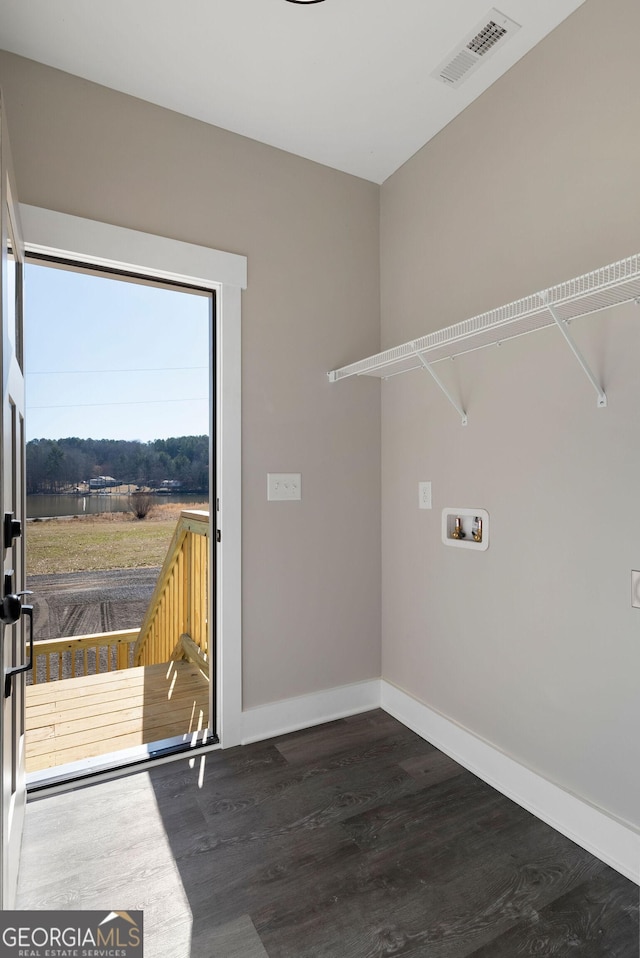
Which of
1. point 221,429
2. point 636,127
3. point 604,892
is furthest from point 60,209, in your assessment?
point 604,892

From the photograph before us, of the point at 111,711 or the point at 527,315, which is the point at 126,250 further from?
the point at 111,711

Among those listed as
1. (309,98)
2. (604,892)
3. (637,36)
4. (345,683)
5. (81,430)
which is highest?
(309,98)

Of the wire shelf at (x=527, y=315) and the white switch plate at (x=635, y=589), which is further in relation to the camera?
the white switch plate at (x=635, y=589)

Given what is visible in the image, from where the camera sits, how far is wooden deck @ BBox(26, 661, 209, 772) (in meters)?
2.33

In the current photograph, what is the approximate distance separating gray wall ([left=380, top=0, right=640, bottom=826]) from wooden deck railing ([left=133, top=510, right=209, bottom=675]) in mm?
1002

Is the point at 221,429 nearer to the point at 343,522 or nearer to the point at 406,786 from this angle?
the point at 343,522

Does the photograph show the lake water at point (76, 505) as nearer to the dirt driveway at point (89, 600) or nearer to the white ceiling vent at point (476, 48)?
the dirt driveway at point (89, 600)

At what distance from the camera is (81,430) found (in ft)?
7.04

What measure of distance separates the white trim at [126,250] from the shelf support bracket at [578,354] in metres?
1.37

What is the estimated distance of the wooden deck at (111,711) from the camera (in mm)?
2330

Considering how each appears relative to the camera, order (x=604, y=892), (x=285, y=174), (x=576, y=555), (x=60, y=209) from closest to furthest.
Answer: (x=604, y=892)
(x=576, y=555)
(x=60, y=209)
(x=285, y=174)

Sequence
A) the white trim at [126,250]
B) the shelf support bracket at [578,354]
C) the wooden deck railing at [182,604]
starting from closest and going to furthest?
the shelf support bracket at [578,354], the white trim at [126,250], the wooden deck railing at [182,604]

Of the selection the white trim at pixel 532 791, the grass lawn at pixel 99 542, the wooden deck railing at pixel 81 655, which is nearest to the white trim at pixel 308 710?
the white trim at pixel 532 791

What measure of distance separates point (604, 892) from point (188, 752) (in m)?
1.56
